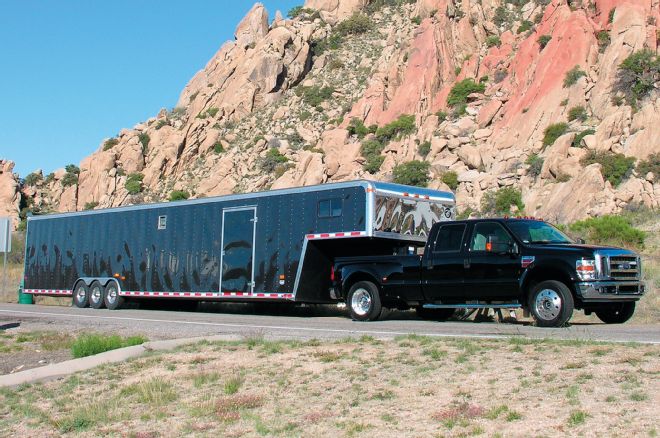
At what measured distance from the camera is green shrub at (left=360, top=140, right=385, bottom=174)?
5809 centimetres

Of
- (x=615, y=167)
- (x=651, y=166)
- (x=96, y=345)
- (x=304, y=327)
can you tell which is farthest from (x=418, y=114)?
(x=96, y=345)

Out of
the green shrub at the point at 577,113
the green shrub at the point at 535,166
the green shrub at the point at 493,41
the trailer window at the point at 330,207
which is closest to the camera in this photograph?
the trailer window at the point at 330,207

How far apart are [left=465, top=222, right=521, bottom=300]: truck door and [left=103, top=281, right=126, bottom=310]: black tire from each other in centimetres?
1514

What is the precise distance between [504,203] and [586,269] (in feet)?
98.6

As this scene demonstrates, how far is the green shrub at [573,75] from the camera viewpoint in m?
50.6

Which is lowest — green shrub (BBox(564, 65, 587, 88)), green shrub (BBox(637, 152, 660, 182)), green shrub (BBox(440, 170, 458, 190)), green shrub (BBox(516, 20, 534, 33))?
green shrub (BBox(637, 152, 660, 182))

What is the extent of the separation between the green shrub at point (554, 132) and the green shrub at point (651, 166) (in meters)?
6.69

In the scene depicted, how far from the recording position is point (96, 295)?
29688 millimetres

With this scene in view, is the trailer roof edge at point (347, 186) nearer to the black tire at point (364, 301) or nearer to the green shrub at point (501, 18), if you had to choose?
the black tire at point (364, 301)

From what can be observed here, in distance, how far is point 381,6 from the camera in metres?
90.4

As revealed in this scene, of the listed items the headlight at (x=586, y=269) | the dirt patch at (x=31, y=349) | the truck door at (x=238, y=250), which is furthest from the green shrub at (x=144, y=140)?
the headlight at (x=586, y=269)

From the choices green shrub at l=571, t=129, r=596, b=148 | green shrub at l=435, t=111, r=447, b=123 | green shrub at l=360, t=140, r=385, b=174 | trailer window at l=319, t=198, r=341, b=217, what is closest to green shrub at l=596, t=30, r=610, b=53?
green shrub at l=571, t=129, r=596, b=148

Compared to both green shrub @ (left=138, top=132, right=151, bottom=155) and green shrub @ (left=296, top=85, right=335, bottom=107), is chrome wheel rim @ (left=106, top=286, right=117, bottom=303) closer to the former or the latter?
green shrub @ (left=296, top=85, right=335, bottom=107)

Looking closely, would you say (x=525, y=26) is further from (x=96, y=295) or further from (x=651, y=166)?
(x=96, y=295)
